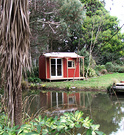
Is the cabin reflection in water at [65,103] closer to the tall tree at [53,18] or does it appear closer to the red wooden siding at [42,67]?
the tall tree at [53,18]

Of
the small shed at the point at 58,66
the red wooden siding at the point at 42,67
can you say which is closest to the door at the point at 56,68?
the small shed at the point at 58,66

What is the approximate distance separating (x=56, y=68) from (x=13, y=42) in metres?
11.5

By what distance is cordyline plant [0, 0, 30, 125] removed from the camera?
169 centimetres

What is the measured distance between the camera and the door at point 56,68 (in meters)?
13.2

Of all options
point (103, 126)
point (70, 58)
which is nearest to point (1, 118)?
point (103, 126)

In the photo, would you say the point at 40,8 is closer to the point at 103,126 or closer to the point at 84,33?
the point at 103,126

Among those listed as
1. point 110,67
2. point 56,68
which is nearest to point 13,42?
point 56,68

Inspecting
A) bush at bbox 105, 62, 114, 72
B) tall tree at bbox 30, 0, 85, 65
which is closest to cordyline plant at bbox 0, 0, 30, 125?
tall tree at bbox 30, 0, 85, 65

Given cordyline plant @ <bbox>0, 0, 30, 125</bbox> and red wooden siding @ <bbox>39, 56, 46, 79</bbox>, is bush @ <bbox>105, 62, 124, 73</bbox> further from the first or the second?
cordyline plant @ <bbox>0, 0, 30, 125</bbox>

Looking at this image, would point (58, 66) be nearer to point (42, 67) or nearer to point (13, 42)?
point (42, 67)

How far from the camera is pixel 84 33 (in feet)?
62.6

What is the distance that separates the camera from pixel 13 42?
1694mm

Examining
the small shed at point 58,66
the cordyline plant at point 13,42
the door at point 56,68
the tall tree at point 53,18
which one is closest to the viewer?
the cordyline plant at point 13,42

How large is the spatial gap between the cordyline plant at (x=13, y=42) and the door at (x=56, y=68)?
37.0 ft
